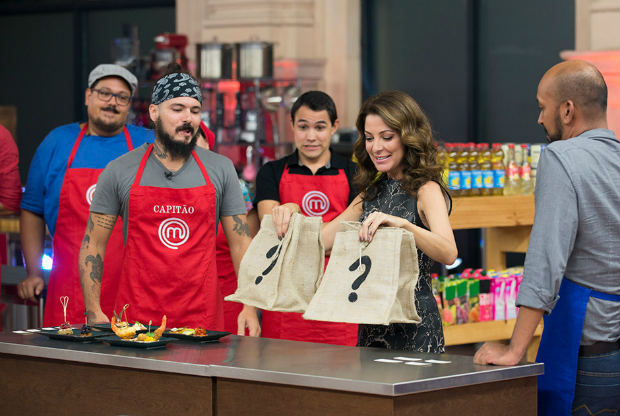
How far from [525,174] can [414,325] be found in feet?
8.76

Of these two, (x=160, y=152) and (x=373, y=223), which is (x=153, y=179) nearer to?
(x=160, y=152)

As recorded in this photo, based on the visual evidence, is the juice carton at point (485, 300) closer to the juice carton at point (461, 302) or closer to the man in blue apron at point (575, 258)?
the juice carton at point (461, 302)

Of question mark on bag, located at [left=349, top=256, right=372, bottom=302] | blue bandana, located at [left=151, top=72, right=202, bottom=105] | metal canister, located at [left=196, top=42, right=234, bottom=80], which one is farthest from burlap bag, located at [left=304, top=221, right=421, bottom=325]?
metal canister, located at [left=196, top=42, right=234, bottom=80]

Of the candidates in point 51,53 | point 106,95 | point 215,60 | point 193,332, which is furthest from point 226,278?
point 51,53

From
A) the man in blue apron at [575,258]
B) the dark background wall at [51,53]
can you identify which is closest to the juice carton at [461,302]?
the man in blue apron at [575,258]

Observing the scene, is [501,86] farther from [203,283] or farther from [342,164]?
[203,283]

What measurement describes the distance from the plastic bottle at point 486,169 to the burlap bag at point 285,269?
250cm

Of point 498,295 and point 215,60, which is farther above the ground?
point 215,60

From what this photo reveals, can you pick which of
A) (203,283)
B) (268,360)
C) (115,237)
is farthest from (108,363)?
(115,237)

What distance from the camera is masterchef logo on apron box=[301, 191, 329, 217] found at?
14.4 ft

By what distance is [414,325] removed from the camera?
320cm

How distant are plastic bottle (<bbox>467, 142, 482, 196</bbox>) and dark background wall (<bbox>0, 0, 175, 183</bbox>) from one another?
584 centimetres

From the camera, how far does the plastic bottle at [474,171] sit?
546 cm

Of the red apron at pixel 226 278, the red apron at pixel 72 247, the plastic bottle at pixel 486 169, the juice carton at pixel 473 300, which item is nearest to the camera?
the red apron at pixel 72 247
